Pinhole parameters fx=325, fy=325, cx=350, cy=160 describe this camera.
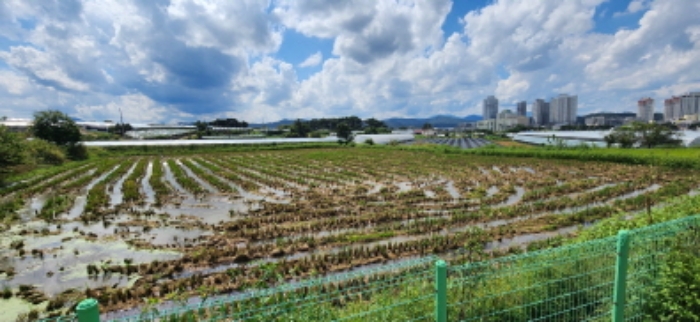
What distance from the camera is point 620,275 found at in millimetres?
3289

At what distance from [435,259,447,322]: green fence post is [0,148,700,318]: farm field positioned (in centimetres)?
231

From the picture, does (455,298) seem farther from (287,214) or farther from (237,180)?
(237,180)

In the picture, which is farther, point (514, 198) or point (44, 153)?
point (44, 153)

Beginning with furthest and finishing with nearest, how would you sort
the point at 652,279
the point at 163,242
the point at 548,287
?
the point at 163,242
the point at 548,287
the point at 652,279

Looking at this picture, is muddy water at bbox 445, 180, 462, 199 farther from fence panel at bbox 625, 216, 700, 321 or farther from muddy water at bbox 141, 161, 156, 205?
muddy water at bbox 141, 161, 156, 205

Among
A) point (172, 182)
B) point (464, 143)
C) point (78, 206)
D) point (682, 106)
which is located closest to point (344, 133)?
point (464, 143)

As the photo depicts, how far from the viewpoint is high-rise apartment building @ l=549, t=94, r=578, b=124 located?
569ft

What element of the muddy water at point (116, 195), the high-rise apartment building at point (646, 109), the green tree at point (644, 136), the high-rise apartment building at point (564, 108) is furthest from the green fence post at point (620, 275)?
the high-rise apartment building at point (564, 108)

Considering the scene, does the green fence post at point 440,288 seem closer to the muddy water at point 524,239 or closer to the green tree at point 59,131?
the muddy water at point 524,239

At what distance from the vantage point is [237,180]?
67.9 ft

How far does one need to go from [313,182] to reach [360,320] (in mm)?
16582

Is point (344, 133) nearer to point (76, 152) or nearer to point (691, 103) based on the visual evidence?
point (76, 152)

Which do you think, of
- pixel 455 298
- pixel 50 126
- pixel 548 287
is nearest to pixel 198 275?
pixel 455 298

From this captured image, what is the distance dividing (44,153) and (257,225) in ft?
106
